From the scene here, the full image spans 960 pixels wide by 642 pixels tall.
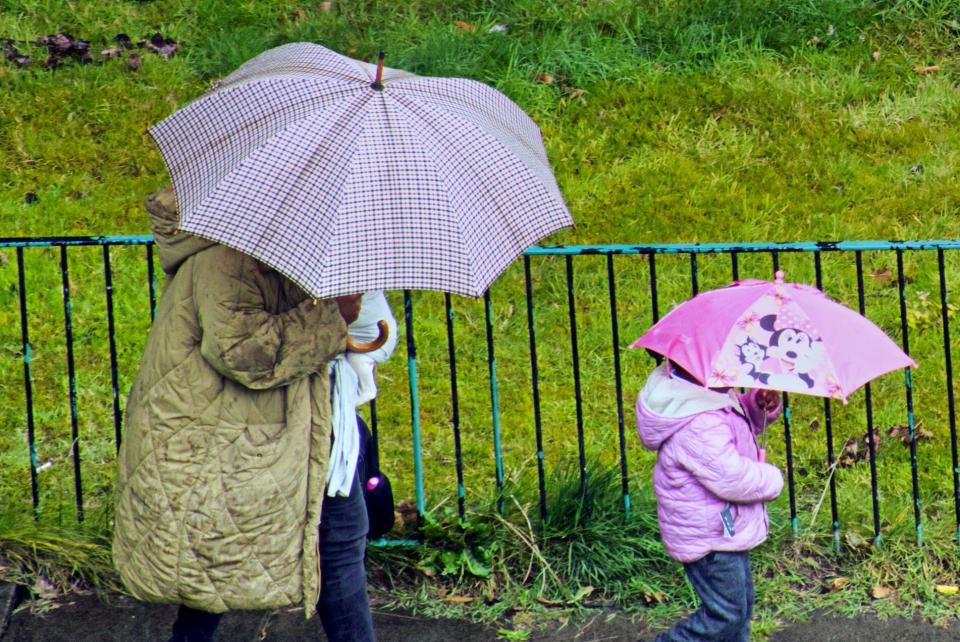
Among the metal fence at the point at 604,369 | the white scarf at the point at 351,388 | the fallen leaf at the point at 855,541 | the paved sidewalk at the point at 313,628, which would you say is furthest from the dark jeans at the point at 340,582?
the fallen leaf at the point at 855,541

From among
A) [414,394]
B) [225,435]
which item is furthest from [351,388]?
[414,394]

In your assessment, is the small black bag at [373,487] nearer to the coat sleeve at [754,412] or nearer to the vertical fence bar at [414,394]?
the vertical fence bar at [414,394]

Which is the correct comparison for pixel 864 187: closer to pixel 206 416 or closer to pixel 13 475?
pixel 13 475

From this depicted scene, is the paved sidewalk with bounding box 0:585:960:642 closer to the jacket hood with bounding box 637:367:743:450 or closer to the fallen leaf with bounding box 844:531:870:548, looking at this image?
the fallen leaf with bounding box 844:531:870:548

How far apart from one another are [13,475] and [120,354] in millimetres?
1060

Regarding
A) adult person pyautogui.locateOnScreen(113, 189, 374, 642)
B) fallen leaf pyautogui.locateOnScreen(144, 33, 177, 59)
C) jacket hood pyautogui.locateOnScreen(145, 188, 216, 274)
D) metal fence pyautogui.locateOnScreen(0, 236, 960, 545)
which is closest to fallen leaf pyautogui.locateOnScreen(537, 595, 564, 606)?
metal fence pyautogui.locateOnScreen(0, 236, 960, 545)

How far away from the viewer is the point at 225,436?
3.64 m

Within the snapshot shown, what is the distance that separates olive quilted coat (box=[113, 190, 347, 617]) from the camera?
11.7 feet

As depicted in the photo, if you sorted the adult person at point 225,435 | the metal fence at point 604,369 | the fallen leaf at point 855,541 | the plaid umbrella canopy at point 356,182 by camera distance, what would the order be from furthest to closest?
the metal fence at point 604,369
the fallen leaf at point 855,541
the adult person at point 225,435
the plaid umbrella canopy at point 356,182

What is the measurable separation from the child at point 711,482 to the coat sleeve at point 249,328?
0.98m

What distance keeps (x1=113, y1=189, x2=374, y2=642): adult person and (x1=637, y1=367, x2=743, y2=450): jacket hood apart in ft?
2.87

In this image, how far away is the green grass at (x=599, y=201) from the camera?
516cm

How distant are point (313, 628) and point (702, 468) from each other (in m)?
1.60

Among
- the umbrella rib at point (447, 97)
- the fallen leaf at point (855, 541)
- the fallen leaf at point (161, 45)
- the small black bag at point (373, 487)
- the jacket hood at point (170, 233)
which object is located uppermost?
the fallen leaf at point (161, 45)
